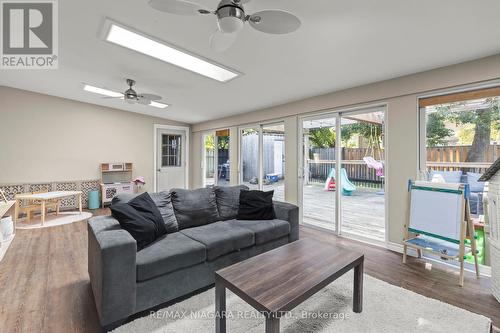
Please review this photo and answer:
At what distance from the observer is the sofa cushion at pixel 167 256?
6.17ft

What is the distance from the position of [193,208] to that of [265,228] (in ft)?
2.93

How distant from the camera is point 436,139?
304 cm

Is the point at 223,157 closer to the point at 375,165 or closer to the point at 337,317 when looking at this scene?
the point at 375,165

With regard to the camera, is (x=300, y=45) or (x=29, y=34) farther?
(x=29, y=34)

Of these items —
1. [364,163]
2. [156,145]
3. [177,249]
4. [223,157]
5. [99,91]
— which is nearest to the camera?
[177,249]

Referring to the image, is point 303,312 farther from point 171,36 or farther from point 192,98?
point 192,98

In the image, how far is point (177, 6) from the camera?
5.23 feet

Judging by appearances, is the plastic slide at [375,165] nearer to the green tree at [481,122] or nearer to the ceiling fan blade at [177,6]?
the green tree at [481,122]

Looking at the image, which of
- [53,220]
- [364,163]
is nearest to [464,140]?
[364,163]

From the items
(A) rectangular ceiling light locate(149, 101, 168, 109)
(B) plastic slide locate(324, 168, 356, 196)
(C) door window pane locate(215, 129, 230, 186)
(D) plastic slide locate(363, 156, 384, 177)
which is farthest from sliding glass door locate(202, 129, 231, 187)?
(D) plastic slide locate(363, 156, 384, 177)

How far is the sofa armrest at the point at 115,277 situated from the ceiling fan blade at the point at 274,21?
1.87m

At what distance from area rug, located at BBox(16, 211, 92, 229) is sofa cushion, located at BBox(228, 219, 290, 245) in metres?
3.75

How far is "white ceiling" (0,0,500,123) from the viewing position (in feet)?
6.46

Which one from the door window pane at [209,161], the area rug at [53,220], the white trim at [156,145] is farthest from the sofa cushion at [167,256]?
the white trim at [156,145]
